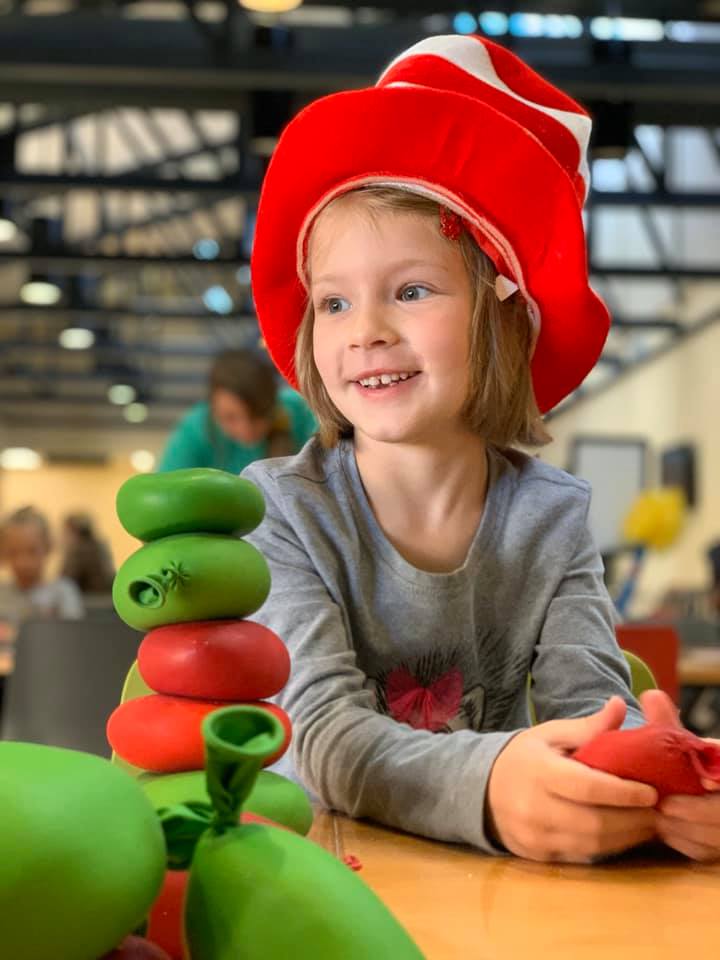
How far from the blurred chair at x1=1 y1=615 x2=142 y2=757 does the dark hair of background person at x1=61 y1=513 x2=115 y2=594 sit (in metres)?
4.49

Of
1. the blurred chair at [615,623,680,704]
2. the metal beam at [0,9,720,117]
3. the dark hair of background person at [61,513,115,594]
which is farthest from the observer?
the dark hair of background person at [61,513,115,594]

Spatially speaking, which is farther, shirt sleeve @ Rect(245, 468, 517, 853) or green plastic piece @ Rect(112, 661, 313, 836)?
shirt sleeve @ Rect(245, 468, 517, 853)

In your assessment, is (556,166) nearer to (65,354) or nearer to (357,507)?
(357,507)

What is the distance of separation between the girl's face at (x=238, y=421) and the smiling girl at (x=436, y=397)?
214cm

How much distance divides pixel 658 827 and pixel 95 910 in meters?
0.47

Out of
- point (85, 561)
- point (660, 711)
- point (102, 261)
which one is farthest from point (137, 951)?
point (102, 261)

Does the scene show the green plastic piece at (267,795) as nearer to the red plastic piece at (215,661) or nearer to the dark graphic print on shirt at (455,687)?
the red plastic piece at (215,661)

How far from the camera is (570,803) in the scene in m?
0.79

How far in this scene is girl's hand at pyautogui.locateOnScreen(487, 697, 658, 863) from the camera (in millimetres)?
779

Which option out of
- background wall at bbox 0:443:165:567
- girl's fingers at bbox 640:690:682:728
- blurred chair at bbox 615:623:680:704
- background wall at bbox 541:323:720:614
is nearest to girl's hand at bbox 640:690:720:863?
girl's fingers at bbox 640:690:682:728

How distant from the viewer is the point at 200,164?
16719 mm

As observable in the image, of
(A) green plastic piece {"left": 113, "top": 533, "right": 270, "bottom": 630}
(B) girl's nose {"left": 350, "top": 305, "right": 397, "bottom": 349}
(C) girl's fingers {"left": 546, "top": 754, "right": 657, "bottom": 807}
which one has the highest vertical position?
(B) girl's nose {"left": 350, "top": 305, "right": 397, "bottom": 349}

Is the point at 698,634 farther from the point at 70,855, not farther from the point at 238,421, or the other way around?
the point at 70,855

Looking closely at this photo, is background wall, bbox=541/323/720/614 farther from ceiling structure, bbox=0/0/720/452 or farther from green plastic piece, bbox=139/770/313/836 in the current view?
green plastic piece, bbox=139/770/313/836
